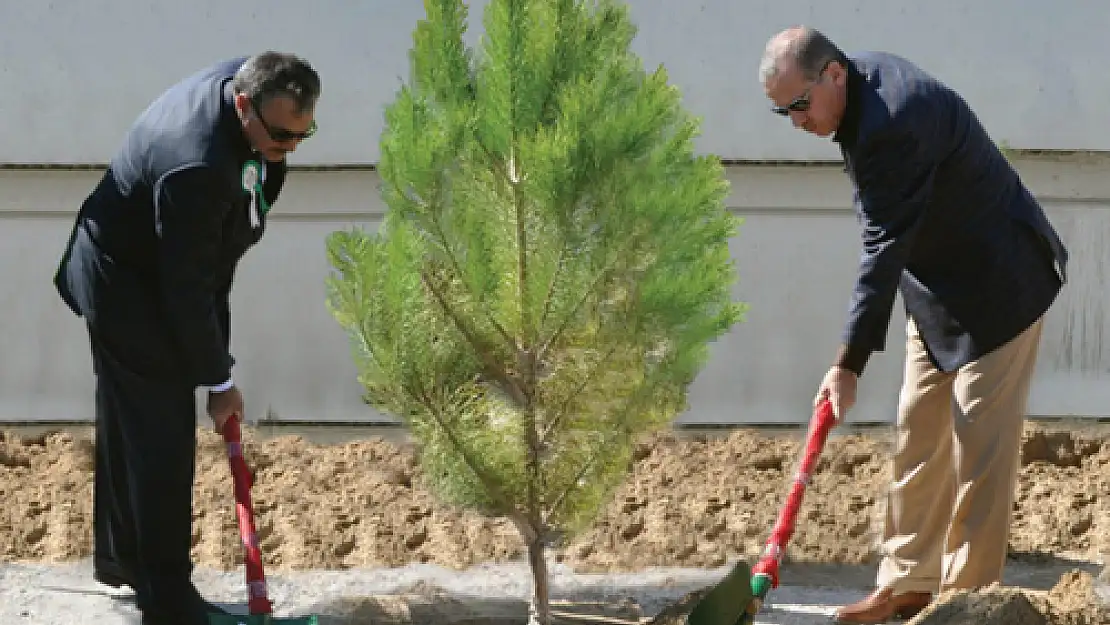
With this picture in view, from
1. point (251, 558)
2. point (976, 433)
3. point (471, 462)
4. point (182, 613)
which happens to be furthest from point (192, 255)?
point (976, 433)

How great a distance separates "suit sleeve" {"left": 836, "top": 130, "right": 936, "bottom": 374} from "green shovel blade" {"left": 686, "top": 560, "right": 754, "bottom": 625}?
636 millimetres

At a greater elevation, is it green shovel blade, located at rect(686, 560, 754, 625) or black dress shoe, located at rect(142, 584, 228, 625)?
green shovel blade, located at rect(686, 560, 754, 625)

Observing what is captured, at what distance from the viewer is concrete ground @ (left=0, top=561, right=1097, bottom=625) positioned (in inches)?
175

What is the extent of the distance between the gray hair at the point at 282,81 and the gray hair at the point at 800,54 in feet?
3.78

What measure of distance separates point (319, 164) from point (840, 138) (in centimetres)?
275

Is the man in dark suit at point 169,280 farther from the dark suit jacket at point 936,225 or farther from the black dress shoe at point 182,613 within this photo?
the dark suit jacket at point 936,225

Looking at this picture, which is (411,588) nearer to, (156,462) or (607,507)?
(607,507)

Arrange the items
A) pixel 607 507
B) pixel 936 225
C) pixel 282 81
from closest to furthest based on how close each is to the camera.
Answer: pixel 282 81
pixel 936 225
pixel 607 507

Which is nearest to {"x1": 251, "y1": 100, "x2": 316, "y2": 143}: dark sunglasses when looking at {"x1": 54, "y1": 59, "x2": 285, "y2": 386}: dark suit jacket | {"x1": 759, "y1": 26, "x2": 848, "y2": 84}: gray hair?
{"x1": 54, "y1": 59, "x2": 285, "y2": 386}: dark suit jacket

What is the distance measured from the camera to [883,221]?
370 cm

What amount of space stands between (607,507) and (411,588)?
0.71 meters

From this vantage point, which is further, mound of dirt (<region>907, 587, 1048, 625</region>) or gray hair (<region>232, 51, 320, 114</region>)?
mound of dirt (<region>907, 587, 1048, 625</region>)

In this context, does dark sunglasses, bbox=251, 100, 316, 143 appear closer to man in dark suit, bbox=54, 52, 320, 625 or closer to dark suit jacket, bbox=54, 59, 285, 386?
man in dark suit, bbox=54, 52, 320, 625

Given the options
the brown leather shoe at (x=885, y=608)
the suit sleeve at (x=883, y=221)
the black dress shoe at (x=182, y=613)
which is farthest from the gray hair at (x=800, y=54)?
the black dress shoe at (x=182, y=613)
